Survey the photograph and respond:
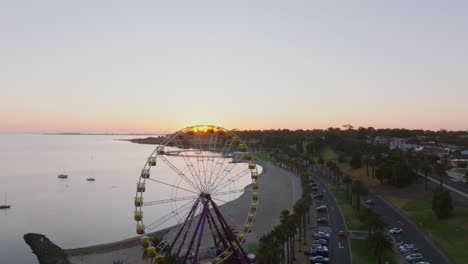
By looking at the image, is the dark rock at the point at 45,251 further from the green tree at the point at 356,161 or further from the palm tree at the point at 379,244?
the green tree at the point at 356,161

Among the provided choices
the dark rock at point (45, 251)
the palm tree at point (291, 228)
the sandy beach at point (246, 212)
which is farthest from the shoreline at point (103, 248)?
the palm tree at point (291, 228)

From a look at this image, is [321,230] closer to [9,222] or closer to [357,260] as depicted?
[357,260]

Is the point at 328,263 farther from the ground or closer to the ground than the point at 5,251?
farther from the ground

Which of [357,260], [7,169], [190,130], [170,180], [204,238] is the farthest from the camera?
[7,169]

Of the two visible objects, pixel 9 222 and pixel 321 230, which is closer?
pixel 321 230

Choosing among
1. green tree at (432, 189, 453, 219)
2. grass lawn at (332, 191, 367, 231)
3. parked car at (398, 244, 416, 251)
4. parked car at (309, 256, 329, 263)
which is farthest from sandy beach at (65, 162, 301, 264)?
green tree at (432, 189, 453, 219)

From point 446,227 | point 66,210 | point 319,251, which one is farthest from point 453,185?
point 66,210

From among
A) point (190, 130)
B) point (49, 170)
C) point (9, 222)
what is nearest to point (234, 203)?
Result: point (9, 222)
